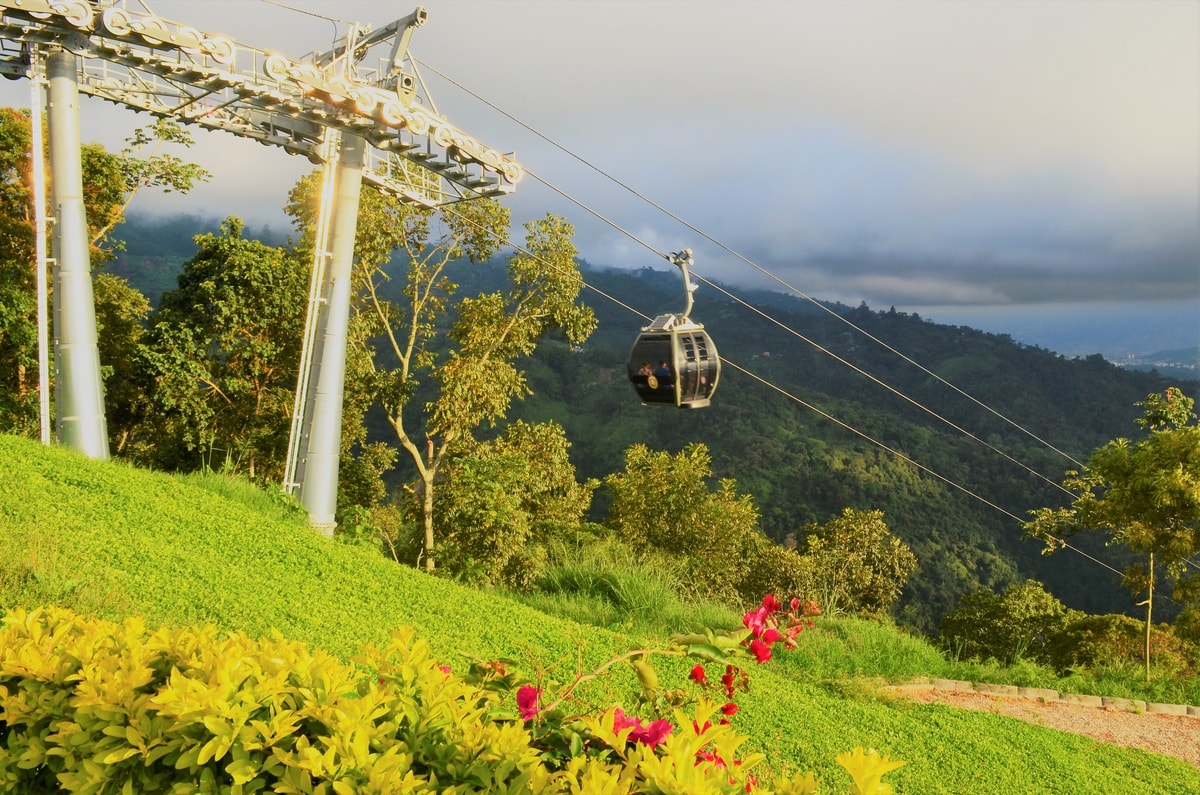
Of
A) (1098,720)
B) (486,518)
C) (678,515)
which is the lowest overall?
(678,515)

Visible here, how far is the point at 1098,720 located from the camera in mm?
7516

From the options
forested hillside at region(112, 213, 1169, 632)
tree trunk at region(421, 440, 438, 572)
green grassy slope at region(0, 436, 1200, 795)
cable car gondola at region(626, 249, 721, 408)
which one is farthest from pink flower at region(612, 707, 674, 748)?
forested hillside at region(112, 213, 1169, 632)

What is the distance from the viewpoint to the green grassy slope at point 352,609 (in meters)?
5.14

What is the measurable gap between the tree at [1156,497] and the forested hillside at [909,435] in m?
18.9

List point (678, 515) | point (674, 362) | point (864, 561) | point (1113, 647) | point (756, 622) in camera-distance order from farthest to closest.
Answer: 1. point (864, 561)
2. point (678, 515)
3. point (1113, 647)
4. point (674, 362)
5. point (756, 622)

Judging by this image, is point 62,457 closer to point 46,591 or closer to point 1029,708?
point 46,591

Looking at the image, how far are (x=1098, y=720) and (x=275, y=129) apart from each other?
1049 centimetres

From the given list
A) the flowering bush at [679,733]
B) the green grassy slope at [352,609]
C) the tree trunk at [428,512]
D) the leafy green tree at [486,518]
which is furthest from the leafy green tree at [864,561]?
the flowering bush at [679,733]

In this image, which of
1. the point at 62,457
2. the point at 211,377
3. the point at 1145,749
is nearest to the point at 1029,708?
the point at 1145,749

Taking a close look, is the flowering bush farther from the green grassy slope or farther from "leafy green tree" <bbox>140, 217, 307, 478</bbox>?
"leafy green tree" <bbox>140, 217, 307, 478</bbox>

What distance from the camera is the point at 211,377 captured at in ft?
50.3

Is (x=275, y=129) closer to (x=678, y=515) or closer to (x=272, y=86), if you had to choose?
(x=272, y=86)

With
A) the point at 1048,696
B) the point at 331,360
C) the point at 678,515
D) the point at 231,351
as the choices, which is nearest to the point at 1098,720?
the point at 1048,696

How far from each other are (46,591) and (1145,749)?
7.93 m
